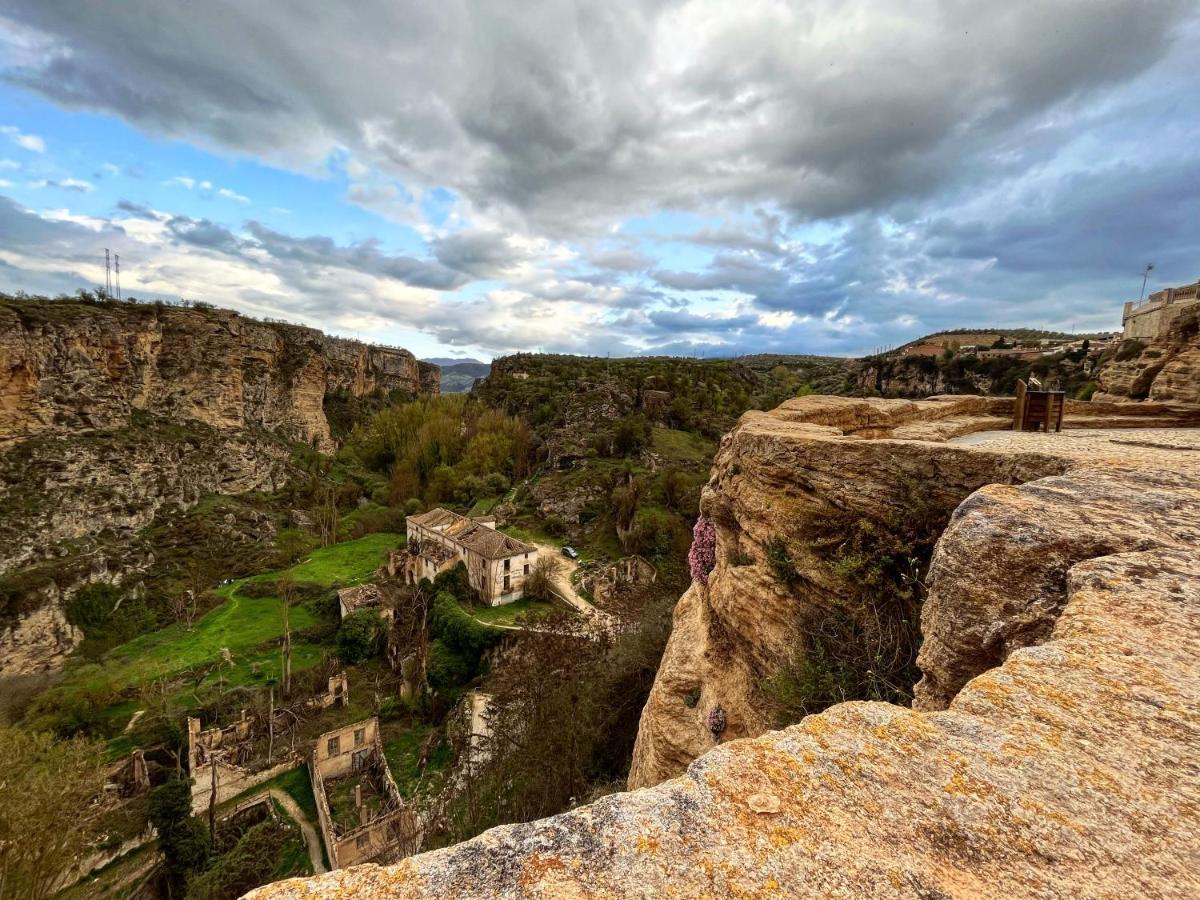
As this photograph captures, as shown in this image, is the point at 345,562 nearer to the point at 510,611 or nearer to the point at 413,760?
the point at 510,611

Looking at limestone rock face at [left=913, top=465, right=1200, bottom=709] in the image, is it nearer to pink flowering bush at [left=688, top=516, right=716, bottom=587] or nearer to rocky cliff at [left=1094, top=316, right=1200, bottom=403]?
pink flowering bush at [left=688, top=516, right=716, bottom=587]

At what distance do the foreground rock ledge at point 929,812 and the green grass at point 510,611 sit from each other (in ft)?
86.7

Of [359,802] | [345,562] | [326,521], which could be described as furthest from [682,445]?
[359,802]

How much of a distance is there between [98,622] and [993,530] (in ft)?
147

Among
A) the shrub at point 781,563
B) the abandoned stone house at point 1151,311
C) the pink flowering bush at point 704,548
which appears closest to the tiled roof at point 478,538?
the pink flowering bush at point 704,548

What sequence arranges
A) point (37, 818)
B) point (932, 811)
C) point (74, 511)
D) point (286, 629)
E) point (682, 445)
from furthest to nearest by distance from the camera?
1. point (682, 445)
2. point (74, 511)
3. point (286, 629)
4. point (37, 818)
5. point (932, 811)

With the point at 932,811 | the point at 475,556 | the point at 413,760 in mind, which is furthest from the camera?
the point at 475,556

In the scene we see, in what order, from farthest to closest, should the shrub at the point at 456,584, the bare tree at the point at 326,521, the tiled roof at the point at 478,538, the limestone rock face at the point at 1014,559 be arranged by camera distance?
the bare tree at the point at 326,521 → the tiled roof at the point at 478,538 → the shrub at the point at 456,584 → the limestone rock face at the point at 1014,559

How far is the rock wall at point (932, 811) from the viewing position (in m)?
1.65

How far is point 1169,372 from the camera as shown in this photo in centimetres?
1241

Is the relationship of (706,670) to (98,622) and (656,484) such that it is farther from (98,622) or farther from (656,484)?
(98,622)

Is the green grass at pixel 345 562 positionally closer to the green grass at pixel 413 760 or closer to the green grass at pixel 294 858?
the green grass at pixel 413 760

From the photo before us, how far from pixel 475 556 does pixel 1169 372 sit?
1204 inches

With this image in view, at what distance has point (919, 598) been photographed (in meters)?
4.61
